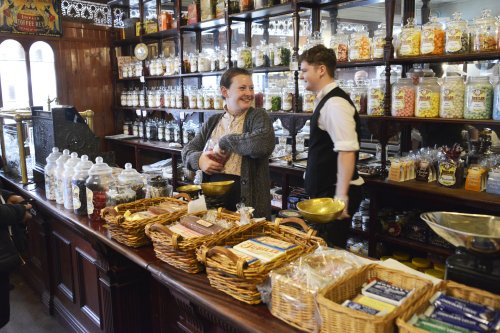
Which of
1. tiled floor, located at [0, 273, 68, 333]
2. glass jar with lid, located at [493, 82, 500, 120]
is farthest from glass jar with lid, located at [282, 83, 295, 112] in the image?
tiled floor, located at [0, 273, 68, 333]

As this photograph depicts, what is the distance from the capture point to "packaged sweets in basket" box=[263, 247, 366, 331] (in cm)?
115

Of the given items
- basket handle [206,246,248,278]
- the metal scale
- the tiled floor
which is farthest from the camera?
the tiled floor

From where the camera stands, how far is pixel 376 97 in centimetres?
295

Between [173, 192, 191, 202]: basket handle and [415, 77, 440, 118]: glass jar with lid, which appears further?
[415, 77, 440, 118]: glass jar with lid

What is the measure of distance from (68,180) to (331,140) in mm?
1416

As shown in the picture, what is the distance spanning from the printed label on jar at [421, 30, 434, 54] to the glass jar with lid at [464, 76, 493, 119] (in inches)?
12.1

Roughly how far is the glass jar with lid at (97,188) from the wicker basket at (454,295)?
5.26 feet

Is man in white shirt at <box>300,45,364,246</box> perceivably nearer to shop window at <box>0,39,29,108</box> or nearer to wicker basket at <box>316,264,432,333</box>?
wicker basket at <box>316,264,432,333</box>

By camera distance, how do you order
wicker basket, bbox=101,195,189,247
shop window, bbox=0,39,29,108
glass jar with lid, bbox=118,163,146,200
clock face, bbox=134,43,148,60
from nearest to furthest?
1. wicker basket, bbox=101,195,189,247
2. glass jar with lid, bbox=118,163,146,200
3. shop window, bbox=0,39,29,108
4. clock face, bbox=134,43,148,60

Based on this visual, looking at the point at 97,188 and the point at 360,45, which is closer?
the point at 97,188

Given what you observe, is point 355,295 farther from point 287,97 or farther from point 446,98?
point 287,97

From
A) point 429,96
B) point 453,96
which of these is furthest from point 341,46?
point 453,96

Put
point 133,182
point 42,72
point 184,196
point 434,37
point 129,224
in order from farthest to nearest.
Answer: point 42,72
point 434,37
point 133,182
point 184,196
point 129,224

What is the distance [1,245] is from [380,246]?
2.30m
